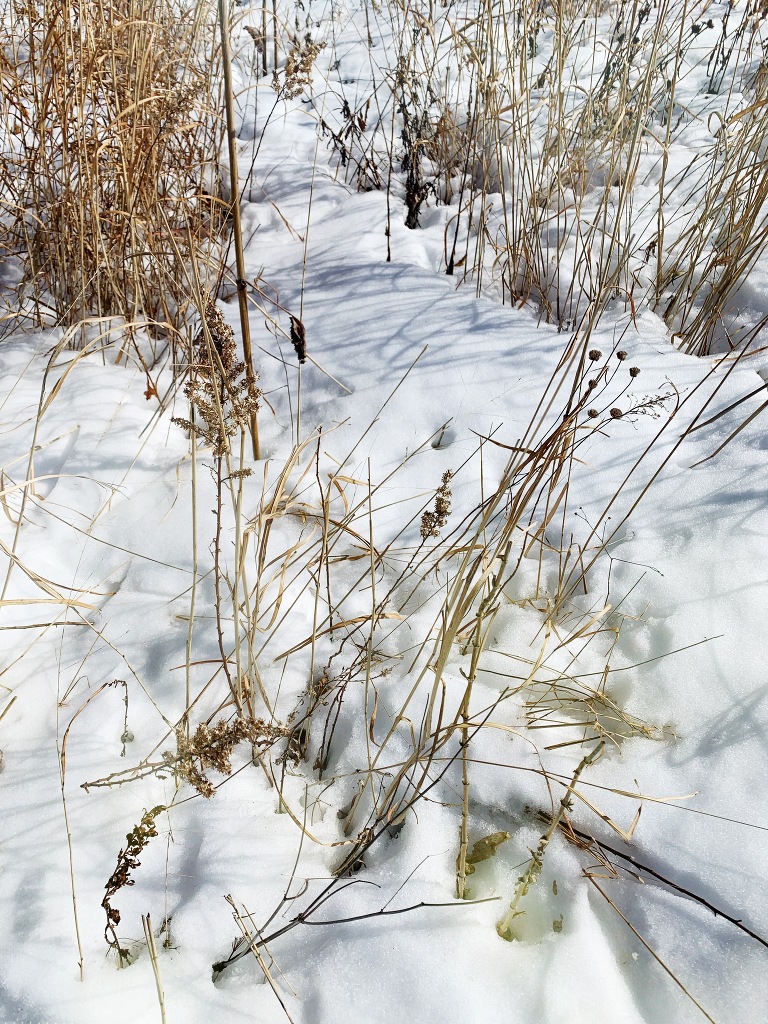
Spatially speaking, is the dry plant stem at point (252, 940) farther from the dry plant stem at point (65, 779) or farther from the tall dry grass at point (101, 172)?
the tall dry grass at point (101, 172)

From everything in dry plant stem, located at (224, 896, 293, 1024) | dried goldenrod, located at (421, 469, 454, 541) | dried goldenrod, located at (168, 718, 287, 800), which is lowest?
dry plant stem, located at (224, 896, 293, 1024)

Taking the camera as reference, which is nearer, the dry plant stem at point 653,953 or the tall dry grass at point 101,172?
the dry plant stem at point 653,953

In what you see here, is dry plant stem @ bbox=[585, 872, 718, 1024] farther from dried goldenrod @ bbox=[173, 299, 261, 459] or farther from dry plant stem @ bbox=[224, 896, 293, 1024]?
dried goldenrod @ bbox=[173, 299, 261, 459]

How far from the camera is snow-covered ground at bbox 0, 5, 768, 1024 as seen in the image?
33.2 inches

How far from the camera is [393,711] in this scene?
110 cm

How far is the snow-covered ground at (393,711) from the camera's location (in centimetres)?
84

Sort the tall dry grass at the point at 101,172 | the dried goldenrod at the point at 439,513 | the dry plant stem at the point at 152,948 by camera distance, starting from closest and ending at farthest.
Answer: the dry plant stem at the point at 152,948
the dried goldenrod at the point at 439,513
the tall dry grass at the point at 101,172

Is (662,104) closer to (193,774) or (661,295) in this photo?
(661,295)

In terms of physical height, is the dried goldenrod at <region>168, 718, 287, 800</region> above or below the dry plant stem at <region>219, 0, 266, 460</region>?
below

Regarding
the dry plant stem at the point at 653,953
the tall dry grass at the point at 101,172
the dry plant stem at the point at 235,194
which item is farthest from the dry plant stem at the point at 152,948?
the tall dry grass at the point at 101,172

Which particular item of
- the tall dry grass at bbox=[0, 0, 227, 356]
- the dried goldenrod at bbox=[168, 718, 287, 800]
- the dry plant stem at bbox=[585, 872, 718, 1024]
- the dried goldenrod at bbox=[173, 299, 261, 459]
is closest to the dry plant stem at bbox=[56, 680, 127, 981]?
the dried goldenrod at bbox=[168, 718, 287, 800]

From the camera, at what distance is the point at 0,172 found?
6.07ft

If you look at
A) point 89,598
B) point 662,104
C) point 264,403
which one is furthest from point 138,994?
point 662,104

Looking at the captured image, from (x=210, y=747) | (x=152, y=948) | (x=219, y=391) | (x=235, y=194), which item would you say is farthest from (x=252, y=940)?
(x=235, y=194)
